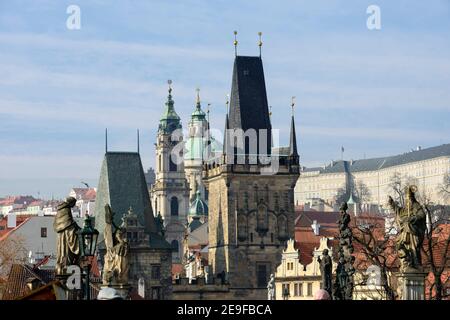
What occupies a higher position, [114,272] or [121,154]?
[121,154]

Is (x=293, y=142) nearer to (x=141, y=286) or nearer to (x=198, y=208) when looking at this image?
(x=141, y=286)

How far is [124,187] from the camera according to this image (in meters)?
91.3

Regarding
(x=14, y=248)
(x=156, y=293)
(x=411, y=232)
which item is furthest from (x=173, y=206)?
(x=411, y=232)

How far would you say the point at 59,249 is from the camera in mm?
18922

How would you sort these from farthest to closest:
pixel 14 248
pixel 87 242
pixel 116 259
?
1. pixel 14 248
2. pixel 116 259
3. pixel 87 242

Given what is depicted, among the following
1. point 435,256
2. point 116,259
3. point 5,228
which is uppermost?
point 5,228

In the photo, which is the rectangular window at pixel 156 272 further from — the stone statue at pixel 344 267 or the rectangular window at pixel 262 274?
the stone statue at pixel 344 267

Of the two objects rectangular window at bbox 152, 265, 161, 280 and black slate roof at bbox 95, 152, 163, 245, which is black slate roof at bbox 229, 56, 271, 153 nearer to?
black slate roof at bbox 95, 152, 163, 245

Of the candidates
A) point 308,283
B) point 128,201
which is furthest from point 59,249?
point 128,201

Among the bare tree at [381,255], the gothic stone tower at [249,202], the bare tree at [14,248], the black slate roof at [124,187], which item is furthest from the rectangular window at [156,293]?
the bare tree at [381,255]

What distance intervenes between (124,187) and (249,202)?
10833 mm
